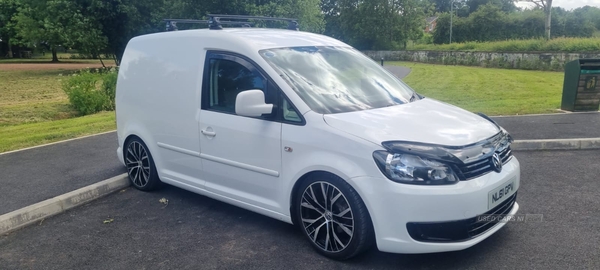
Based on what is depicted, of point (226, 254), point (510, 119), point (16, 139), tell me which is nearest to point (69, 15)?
point (16, 139)

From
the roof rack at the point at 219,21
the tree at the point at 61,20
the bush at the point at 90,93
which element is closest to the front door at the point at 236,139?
the roof rack at the point at 219,21

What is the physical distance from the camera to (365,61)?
5.35m

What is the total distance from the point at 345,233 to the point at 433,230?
0.71 meters

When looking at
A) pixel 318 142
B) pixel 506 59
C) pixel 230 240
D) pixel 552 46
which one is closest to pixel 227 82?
pixel 318 142

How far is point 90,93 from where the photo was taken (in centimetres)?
1565

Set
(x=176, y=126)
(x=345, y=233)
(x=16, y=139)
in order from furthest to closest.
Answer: (x=16, y=139) < (x=176, y=126) < (x=345, y=233)

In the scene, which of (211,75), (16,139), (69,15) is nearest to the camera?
(211,75)

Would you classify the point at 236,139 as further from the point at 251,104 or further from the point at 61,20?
the point at 61,20

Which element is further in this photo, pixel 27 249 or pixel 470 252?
pixel 27 249

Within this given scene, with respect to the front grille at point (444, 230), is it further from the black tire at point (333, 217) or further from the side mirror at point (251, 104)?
the side mirror at point (251, 104)

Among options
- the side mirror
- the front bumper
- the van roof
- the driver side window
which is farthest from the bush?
the front bumper

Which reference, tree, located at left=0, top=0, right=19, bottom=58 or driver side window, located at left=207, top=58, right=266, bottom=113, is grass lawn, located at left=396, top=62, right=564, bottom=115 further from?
tree, located at left=0, top=0, right=19, bottom=58

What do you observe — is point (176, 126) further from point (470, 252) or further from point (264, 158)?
point (470, 252)

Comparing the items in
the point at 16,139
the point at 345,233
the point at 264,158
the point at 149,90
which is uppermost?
the point at 149,90
